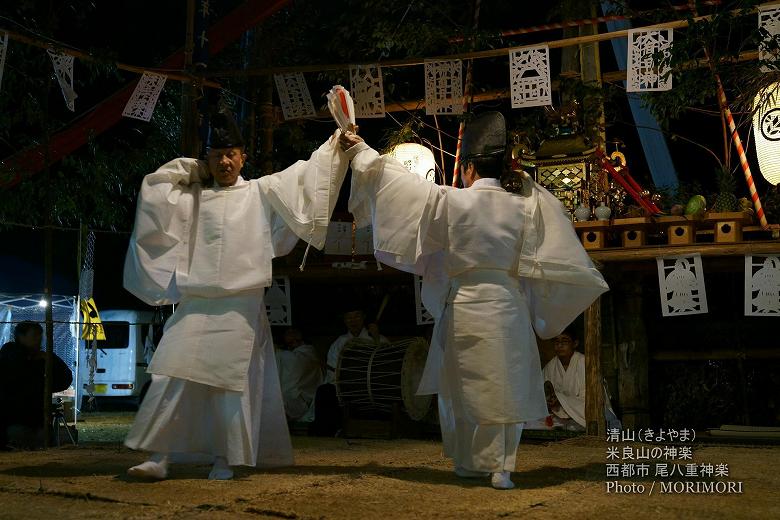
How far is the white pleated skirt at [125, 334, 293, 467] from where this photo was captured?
4.38 m

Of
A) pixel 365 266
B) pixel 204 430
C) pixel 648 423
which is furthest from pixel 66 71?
pixel 648 423

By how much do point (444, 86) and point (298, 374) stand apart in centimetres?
373

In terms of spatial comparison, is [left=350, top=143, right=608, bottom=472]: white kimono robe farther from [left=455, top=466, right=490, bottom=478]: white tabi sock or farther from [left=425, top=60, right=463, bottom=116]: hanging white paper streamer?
[left=425, top=60, right=463, bottom=116]: hanging white paper streamer

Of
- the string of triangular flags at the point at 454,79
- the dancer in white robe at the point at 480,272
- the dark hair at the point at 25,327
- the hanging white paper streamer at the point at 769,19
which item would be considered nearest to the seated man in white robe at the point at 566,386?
the string of triangular flags at the point at 454,79

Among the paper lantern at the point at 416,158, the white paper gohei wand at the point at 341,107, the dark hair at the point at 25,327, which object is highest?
the paper lantern at the point at 416,158

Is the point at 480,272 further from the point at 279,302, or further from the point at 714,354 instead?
the point at 714,354

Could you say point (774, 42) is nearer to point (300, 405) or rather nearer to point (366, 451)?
point (366, 451)

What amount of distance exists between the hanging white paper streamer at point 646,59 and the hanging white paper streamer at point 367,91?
2.38 meters

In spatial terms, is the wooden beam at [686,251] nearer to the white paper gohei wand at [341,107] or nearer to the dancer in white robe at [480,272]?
the dancer in white robe at [480,272]

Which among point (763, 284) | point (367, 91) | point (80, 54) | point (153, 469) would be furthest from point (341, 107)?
point (763, 284)

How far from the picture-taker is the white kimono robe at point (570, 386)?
334 inches

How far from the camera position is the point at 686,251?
7.22 meters

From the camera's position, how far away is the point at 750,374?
876cm

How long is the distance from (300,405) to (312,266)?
1907mm
